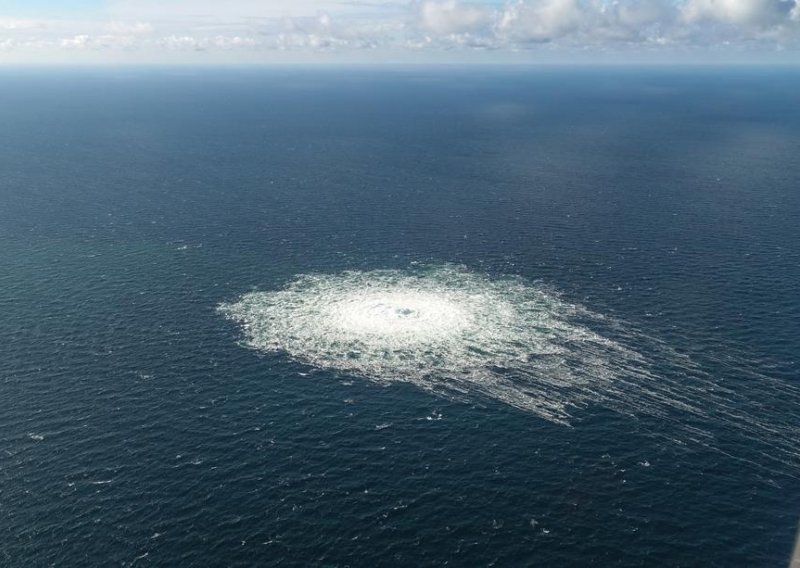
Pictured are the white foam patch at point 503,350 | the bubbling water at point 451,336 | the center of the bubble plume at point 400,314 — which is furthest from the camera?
the center of the bubble plume at point 400,314

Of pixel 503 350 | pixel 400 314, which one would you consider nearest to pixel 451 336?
pixel 503 350

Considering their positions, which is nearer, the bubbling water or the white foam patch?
the white foam patch

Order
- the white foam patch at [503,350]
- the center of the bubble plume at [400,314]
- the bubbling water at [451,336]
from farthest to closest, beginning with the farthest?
the center of the bubble plume at [400,314]
the bubbling water at [451,336]
the white foam patch at [503,350]

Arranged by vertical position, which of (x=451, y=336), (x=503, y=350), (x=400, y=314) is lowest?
(x=503, y=350)

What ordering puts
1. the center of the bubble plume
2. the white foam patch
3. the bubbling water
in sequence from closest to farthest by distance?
the white foam patch → the bubbling water → the center of the bubble plume

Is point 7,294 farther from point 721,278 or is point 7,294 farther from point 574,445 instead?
point 721,278

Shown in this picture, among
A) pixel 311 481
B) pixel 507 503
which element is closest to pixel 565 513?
pixel 507 503

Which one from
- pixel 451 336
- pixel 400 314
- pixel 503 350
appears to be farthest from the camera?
pixel 400 314

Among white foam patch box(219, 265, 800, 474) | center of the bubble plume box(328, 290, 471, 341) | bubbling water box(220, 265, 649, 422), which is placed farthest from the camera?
center of the bubble plume box(328, 290, 471, 341)

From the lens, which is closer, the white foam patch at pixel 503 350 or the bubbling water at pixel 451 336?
the white foam patch at pixel 503 350

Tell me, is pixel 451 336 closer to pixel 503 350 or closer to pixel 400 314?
pixel 503 350

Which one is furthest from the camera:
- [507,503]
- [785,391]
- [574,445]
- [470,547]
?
[785,391]
